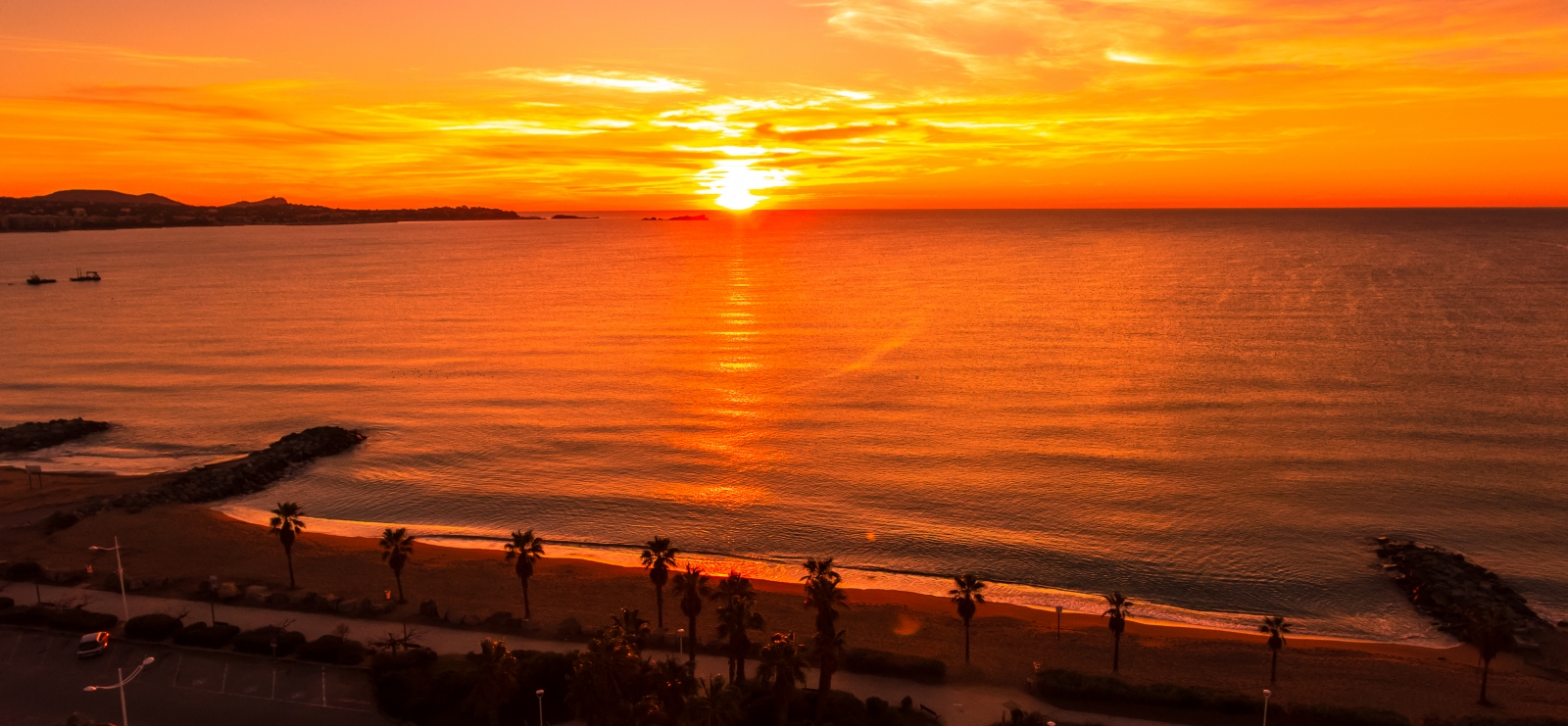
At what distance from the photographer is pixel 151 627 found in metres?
38.4

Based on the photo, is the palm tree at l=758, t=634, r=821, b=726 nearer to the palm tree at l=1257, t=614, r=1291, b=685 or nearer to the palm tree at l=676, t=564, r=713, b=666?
the palm tree at l=676, t=564, r=713, b=666

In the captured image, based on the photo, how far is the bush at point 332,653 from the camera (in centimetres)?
3678

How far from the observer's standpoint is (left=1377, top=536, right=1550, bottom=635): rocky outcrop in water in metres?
43.1

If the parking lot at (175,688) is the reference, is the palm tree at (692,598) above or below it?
above

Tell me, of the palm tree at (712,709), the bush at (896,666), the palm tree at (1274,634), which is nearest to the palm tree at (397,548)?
the palm tree at (712,709)

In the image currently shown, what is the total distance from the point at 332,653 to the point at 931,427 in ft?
163

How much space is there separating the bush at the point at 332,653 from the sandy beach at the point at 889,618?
4590 millimetres

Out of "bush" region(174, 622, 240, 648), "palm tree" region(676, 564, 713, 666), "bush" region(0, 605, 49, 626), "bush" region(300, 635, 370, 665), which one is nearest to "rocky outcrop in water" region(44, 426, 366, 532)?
"bush" region(0, 605, 49, 626)

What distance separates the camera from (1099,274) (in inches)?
7377

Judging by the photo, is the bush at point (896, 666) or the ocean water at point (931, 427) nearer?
the bush at point (896, 666)

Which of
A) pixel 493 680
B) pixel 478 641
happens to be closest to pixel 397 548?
pixel 478 641

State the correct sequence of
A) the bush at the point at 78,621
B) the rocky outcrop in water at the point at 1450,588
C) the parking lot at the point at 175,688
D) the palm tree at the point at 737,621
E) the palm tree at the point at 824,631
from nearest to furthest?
the palm tree at the point at 824,631 → the palm tree at the point at 737,621 → the parking lot at the point at 175,688 → the bush at the point at 78,621 → the rocky outcrop in water at the point at 1450,588

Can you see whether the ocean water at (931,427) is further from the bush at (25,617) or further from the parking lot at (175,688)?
the parking lot at (175,688)

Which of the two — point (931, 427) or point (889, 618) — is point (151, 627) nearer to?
point (889, 618)
